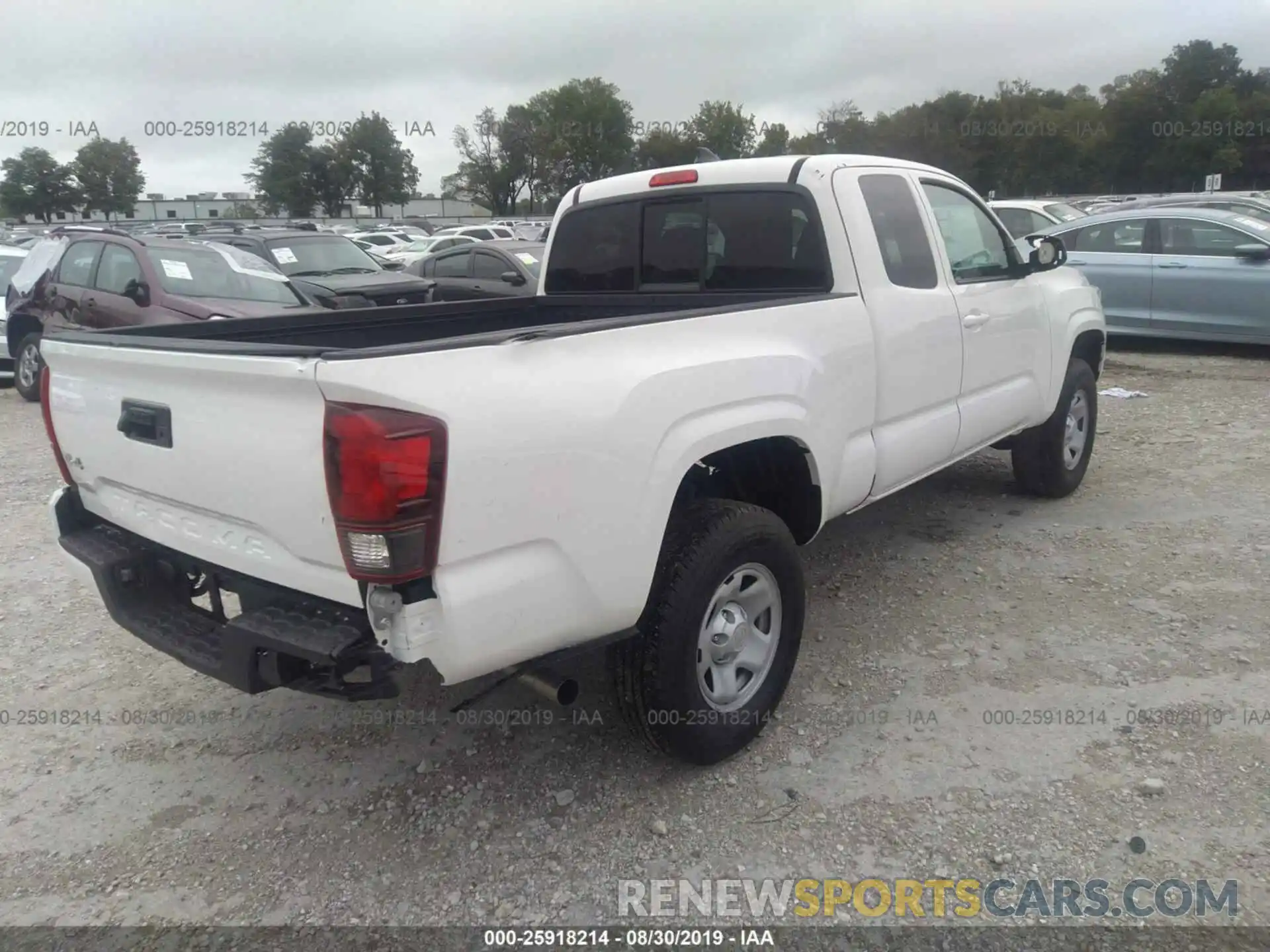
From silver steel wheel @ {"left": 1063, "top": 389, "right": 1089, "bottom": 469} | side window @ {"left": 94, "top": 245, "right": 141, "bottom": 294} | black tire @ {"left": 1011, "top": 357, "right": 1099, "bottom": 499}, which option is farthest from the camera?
side window @ {"left": 94, "top": 245, "right": 141, "bottom": 294}

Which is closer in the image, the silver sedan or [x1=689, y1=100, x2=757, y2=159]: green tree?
the silver sedan

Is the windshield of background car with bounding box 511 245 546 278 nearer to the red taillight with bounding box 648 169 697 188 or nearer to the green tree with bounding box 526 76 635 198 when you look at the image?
the red taillight with bounding box 648 169 697 188

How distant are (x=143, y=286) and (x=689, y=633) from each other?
23.9 ft

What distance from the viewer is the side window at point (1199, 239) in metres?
9.73

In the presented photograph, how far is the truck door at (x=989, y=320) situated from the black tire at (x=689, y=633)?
70.2 inches

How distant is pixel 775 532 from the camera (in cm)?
311

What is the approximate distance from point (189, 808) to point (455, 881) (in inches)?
39.8

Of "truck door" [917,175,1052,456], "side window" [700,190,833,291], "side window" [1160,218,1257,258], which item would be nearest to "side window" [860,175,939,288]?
"truck door" [917,175,1052,456]

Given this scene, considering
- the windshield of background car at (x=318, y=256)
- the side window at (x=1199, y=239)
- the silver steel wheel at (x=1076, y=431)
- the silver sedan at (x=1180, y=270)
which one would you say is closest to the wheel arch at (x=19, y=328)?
the windshield of background car at (x=318, y=256)

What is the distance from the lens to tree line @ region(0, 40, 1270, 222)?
46.9m

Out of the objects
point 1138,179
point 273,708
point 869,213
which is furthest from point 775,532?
point 1138,179

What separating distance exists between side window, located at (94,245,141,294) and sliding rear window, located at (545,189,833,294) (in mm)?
5596

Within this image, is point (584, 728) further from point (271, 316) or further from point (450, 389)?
point (271, 316)

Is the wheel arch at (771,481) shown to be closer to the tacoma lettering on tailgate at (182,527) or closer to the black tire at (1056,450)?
the tacoma lettering on tailgate at (182,527)
